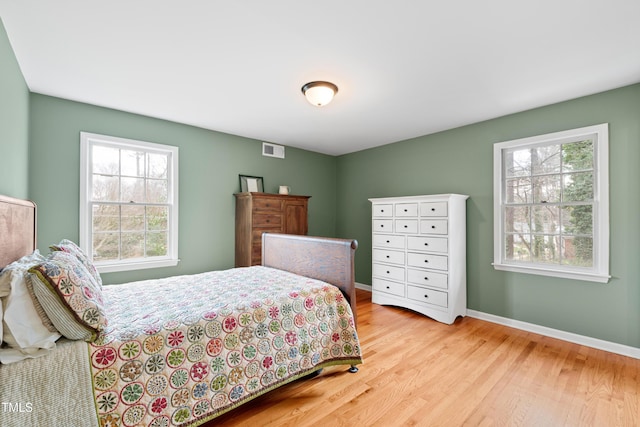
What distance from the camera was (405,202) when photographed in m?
3.66

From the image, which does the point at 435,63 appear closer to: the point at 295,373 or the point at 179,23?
the point at 179,23

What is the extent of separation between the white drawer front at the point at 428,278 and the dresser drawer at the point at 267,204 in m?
1.96

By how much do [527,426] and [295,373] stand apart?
4.61 feet

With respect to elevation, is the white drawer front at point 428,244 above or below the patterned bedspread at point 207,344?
above

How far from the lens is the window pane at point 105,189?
3080 millimetres

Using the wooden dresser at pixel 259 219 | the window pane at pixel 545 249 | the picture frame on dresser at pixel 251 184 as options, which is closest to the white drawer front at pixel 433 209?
the window pane at pixel 545 249

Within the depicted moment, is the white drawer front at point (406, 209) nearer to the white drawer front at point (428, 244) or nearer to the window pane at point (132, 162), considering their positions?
the white drawer front at point (428, 244)

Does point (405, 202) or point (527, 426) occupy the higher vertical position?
point (405, 202)

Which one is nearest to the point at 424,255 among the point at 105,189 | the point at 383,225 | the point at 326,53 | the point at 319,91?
the point at 383,225

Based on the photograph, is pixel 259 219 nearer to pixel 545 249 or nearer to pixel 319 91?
pixel 319 91

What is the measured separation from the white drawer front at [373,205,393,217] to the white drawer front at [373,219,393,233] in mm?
83

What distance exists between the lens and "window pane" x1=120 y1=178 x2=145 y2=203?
3248mm

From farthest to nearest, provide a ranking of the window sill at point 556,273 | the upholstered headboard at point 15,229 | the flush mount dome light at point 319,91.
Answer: the window sill at point 556,273 < the flush mount dome light at point 319,91 < the upholstered headboard at point 15,229

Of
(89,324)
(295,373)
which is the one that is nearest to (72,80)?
(89,324)
